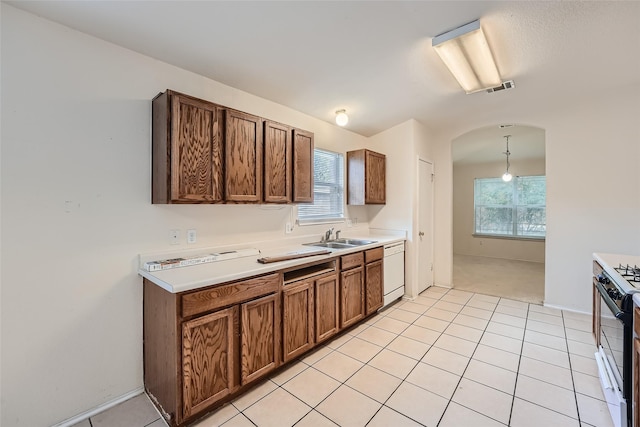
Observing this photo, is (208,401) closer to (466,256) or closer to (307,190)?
(307,190)

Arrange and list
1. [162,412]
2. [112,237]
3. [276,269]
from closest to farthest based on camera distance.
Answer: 1. [162,412]
2. [112,237]
3. [276,269]

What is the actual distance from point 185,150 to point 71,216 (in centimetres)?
80

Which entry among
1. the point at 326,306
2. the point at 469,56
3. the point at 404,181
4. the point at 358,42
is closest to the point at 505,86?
the point at 469,56

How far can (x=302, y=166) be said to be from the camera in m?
2.84

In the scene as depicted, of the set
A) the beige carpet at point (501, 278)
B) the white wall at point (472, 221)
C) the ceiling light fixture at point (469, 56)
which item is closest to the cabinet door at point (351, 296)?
the ceiling light fixture at point (469, 56)

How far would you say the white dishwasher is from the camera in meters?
3.52

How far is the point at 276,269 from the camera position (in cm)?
212

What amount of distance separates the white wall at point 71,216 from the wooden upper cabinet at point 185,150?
6.3 inches

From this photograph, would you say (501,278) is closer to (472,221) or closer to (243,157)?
(472,221)

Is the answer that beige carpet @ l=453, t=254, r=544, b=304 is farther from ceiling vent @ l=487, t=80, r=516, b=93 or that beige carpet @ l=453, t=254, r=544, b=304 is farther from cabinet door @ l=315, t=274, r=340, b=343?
ceiling vent @ l=487, t=80, r=516, b=93

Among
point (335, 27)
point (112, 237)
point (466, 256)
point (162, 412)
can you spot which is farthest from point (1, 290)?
point (466, 256)

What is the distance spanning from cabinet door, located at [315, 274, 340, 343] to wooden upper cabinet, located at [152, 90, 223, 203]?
122 cm

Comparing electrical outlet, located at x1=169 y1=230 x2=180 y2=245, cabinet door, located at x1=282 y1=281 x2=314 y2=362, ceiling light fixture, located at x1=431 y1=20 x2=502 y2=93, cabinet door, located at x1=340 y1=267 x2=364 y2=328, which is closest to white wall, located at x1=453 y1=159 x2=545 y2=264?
ceiling light fixture, located at x1=431 y1=20 x2=502 y2=93

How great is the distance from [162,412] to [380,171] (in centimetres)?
352
